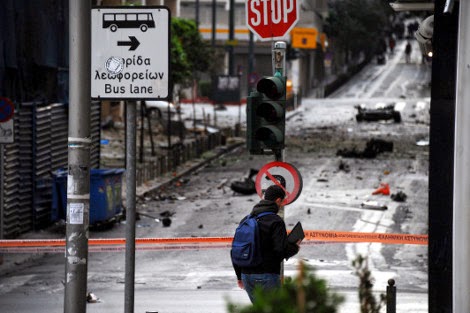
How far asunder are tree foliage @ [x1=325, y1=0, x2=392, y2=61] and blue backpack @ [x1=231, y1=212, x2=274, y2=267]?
73.2 meters

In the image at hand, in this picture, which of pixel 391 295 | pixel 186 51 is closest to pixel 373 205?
pixel 391 295

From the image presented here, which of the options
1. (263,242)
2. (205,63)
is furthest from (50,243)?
(205,63)

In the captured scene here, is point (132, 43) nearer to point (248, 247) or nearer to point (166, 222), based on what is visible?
point (248, 247)

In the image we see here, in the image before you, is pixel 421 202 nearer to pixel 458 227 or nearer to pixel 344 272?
pixel 344 272

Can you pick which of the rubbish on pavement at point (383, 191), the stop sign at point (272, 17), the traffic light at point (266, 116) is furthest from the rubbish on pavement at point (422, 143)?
the traffic light at point (266, 116)

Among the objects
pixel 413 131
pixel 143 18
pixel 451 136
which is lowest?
pixel 413 131

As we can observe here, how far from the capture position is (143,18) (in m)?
8.02

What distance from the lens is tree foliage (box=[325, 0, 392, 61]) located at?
275 feet

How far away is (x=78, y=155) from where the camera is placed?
842cm

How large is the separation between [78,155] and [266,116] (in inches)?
123

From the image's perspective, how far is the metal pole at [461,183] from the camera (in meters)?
8.66

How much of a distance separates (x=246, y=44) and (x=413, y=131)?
3672 cm

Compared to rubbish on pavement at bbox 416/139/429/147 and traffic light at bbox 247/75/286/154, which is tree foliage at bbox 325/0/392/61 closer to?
rubbish on pavement at bbox 416/139/429/147

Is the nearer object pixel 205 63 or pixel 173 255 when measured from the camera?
pixel 173 255
